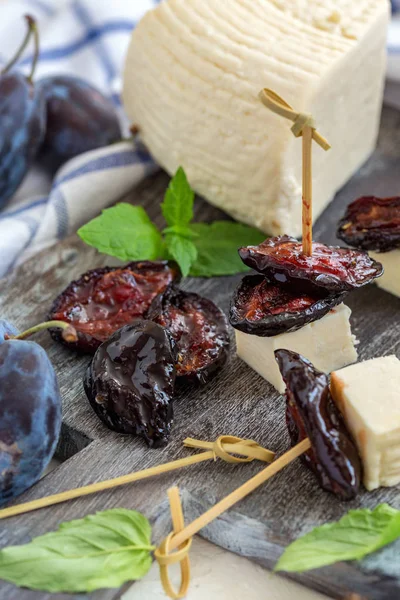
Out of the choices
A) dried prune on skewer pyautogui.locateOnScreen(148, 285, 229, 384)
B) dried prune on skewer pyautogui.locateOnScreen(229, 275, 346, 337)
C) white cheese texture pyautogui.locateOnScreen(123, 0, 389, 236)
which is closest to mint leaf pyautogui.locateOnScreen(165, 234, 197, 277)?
dried prune on skewer pyautogui.locateOnScreen(148, 285, 229, 384)

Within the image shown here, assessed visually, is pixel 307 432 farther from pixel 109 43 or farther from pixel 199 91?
pixel 109 43

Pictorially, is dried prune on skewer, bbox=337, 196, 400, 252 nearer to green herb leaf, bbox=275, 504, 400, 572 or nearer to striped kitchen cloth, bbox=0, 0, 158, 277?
green herb leaf, bbox=275, 504, 400, 572

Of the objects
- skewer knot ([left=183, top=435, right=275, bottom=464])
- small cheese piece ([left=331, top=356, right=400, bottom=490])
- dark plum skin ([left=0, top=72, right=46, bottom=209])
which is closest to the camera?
small cheese piece ([left=331, top=356, right=400, bottom=490])

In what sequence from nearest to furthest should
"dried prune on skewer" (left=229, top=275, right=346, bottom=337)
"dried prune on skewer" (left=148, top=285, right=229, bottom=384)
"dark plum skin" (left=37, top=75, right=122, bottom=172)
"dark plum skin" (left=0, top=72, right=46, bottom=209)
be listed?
"dried prune on skewer" (left=229, top=275, right=346, bottom=337)
"dried prune on skewer" (left=148, top=285, right=229, bottom=384)
"dark plum skin" (left=0, top=72, right=46, bottom=209)
"dark plum skin" (left=37, top=75, right=122, bottom=172)

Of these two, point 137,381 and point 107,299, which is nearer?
point 137,381

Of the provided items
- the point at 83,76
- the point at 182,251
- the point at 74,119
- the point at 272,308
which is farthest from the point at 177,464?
the point at 83,76

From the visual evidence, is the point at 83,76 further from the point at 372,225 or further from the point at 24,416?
the point at 24,416

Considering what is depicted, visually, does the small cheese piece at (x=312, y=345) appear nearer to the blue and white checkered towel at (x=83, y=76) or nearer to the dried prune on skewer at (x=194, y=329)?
the dried prune on skewer at (x=194, y=329)

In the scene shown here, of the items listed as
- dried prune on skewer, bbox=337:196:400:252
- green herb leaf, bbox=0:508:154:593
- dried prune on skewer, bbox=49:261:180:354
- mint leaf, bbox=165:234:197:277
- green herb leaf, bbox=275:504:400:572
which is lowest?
green herb leaf, bbox=0:508:154:593
